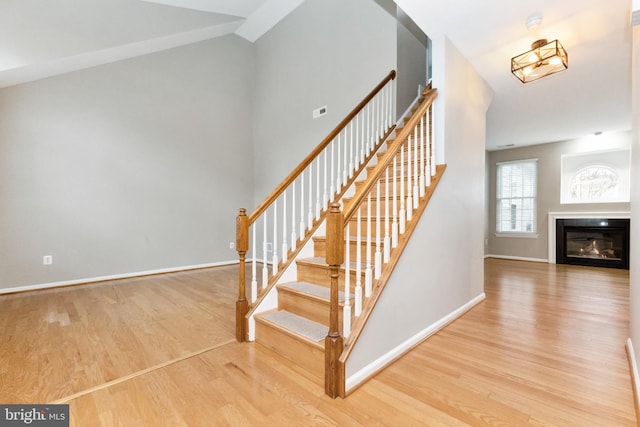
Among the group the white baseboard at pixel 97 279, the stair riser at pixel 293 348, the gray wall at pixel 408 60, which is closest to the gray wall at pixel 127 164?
the white baseboard at pixel 97 279

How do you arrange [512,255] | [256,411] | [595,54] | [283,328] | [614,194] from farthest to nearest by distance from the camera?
[512,255]
[614,194]
[595,54]
[283,328]
[256,411]

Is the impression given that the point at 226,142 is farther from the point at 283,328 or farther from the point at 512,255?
the point at 512,255

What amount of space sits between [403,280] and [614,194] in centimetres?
613

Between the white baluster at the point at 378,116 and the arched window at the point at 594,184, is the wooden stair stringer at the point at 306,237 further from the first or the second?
the arched window at the point at 594,184

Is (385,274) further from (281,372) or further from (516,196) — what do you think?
(516,196)

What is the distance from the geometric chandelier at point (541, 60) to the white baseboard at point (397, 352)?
86.9 inches

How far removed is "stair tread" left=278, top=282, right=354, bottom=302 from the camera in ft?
7.06

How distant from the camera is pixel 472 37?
2.54 meters

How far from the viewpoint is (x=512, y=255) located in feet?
21.8

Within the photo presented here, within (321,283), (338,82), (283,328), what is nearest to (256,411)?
(283,328)

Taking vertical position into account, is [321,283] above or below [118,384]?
above

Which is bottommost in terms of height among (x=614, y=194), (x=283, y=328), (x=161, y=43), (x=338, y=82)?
(x=283, y=328)

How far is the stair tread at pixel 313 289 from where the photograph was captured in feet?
7.06

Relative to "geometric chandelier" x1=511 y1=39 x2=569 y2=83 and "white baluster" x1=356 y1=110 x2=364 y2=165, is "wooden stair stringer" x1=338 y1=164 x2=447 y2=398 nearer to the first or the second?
"geometric chandelier" x1=511 y1=39 x2=569 y2=83
